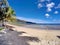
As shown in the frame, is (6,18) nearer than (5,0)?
No

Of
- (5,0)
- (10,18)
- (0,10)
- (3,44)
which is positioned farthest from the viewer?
(10,18)

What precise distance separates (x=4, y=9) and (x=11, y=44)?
18125mm

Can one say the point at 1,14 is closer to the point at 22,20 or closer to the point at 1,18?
the point at 1,18

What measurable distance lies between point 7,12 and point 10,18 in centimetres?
352

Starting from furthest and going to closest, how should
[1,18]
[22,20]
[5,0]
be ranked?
[22,20], [1,18], [5,0]

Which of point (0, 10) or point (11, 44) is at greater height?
point (0, 10)

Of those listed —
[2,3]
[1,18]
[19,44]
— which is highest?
[2,3]

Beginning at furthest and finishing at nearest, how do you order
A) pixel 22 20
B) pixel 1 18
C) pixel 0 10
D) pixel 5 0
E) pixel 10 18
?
pixel 22 20, pixel 10 18, pixel 1 18, pixel 0 10, pixel 5 0

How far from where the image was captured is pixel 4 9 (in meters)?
29.6

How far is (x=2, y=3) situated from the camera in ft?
86.8

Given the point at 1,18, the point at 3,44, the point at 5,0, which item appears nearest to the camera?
the point at 3,44

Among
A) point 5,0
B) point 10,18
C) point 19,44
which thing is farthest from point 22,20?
point 19,44

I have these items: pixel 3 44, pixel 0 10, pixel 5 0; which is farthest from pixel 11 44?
pixel 0 10

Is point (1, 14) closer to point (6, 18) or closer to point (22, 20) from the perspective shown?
point (6, 18)
